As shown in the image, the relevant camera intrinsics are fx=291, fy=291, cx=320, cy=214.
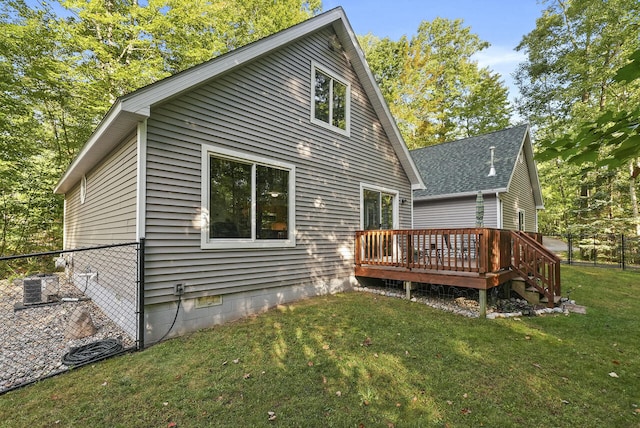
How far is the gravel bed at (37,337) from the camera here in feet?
11.2

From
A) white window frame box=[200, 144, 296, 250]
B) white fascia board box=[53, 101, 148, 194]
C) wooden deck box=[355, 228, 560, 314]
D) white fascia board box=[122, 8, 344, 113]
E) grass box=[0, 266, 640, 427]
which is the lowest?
grass box=[0, 266, 640, 427]

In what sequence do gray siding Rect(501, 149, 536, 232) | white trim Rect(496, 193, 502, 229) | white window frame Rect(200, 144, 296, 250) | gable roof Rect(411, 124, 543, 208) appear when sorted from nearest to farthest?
white window frame Rect(200, 144, 296, 250) → white trim Rect(496, 193, 502, 229) → gable roof Rect(411, 124, 543, 208) → gray siding Rect(501, 149, 536, 232)

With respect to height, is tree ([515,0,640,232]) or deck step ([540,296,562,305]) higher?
tree ([515,0,640,232])

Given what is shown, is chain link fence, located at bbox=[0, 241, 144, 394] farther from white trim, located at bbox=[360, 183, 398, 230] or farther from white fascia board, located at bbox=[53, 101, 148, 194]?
white trim, located at bbox=[360, 183, 398, 230]

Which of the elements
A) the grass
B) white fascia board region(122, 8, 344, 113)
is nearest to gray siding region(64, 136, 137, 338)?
white fascia board region(122, 8, 344, 113)

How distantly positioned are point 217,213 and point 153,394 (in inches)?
107

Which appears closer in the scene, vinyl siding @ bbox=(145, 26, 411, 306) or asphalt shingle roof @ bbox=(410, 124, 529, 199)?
vinyl siding @ bbox=(145, 26, 411, 306)

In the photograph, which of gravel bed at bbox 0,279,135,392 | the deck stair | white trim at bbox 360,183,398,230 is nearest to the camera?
gravel bed at bbox 0,279,135,392

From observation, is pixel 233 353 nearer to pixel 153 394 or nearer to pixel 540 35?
pixel 153 394

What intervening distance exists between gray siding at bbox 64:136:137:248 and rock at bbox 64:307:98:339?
1.25m

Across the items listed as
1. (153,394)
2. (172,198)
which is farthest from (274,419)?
(172,198)

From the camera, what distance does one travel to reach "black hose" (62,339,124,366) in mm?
3477

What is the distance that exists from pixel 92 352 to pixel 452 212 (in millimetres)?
12563

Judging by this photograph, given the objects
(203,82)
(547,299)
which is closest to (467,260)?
(547,299)
